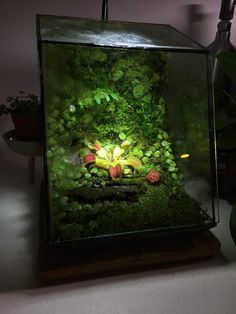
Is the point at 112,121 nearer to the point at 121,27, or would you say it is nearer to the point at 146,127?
the point at 146,127

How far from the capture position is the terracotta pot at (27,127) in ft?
3.29

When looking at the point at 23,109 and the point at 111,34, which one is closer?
the point at 111,34

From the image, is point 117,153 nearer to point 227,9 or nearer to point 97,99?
point 97,99

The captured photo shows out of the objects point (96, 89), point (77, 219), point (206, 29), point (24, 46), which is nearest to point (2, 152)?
point (24, 46)

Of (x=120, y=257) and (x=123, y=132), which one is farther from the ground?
(x=123, y=132)

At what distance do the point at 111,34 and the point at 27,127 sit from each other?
1.29 feet

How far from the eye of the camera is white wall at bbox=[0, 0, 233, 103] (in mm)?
1123

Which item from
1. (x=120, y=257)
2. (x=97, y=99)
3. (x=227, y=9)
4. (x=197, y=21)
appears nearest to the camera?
(x=120, y=257)

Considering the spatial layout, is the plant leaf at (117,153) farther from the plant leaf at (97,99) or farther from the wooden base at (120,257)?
the wooden base at (120,257)

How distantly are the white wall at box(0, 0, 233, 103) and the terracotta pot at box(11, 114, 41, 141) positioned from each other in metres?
0.25

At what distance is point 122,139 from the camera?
1047 millimetres

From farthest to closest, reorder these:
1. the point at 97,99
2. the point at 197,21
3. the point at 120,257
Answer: the point at 197,21, the point at 97,99, the point at 120,257

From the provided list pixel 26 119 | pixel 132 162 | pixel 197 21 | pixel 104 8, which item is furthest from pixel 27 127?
pixel 197 21

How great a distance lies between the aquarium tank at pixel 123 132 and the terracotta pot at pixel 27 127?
140 millimetres
